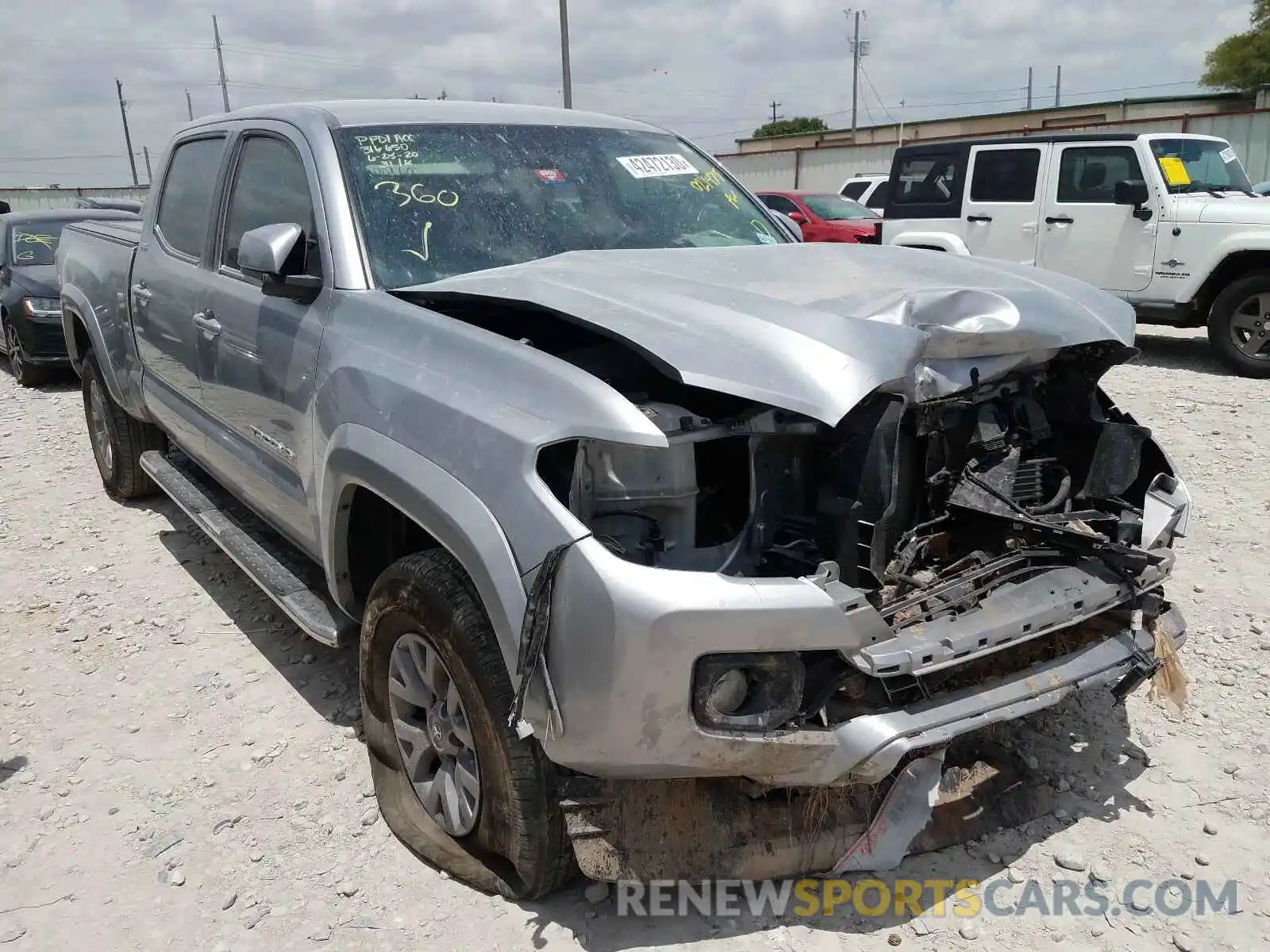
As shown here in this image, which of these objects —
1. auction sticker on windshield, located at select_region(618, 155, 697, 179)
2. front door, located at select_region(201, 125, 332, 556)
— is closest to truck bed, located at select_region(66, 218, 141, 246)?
front door, located at select_region(201, 125, 332, 556)

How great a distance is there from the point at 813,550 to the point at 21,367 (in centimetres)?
949

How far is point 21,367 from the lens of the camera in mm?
9531

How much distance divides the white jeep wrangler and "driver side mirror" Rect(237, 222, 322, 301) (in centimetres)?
777

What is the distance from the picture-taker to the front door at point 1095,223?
891cm

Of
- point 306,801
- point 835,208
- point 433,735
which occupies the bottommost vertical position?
point 306,801

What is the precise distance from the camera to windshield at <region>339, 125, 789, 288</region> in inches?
123

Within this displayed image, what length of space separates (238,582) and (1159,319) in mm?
7924

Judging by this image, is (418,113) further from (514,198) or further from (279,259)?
(279,259)

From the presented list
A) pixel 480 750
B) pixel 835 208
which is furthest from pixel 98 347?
pixel 835 208

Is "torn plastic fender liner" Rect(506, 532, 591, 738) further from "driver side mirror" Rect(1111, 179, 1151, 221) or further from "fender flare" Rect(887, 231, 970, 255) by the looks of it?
"fender flare" Rect(887, 231, 970, 255)

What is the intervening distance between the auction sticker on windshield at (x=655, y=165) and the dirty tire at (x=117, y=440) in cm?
304

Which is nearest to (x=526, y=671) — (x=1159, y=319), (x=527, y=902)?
(x=527, y=902)

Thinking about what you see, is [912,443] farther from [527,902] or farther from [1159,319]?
[1159,319]

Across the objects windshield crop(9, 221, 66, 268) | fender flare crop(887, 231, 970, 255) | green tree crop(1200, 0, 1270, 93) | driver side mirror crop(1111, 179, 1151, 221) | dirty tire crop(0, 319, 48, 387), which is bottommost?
dirty tire crop(0, 319, 48, 387)
